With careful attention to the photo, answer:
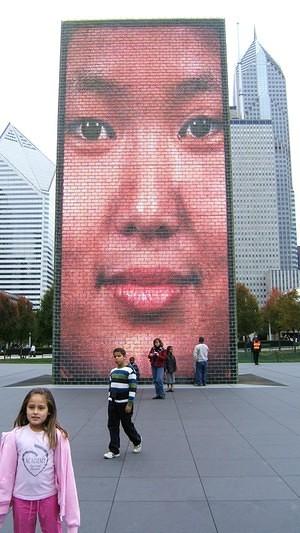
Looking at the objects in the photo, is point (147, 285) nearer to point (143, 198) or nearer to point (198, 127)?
point (143, 198)

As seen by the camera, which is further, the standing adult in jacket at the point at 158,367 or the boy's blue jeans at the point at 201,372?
the boy's blue jeans at the point at 201,372

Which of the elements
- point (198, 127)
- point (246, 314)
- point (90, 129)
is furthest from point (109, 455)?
point (246, 314)

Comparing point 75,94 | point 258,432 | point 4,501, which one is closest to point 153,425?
point 258,432

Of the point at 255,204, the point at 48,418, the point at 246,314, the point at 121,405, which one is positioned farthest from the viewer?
the point at 255,204

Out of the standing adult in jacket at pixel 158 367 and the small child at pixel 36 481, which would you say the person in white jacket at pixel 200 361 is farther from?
the small child at pixel 36 481

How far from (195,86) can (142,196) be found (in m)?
4.96

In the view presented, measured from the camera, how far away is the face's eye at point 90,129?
2011 cm

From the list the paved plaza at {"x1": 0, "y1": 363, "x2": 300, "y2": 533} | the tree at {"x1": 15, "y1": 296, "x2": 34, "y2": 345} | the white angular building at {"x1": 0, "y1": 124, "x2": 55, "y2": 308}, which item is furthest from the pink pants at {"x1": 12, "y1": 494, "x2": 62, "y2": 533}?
the white angular building at {"x1": 0, "y1": 124, "x2": 55, "y2": 308}

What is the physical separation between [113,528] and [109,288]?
14752mm

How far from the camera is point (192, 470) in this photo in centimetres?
645

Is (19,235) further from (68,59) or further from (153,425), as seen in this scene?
(153,425)

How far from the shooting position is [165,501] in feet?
17.2


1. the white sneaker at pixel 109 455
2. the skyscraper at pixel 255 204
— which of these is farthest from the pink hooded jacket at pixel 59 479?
the skyscraper at pixel 255 204

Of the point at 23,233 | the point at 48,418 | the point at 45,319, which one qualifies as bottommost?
the point at 48,418
